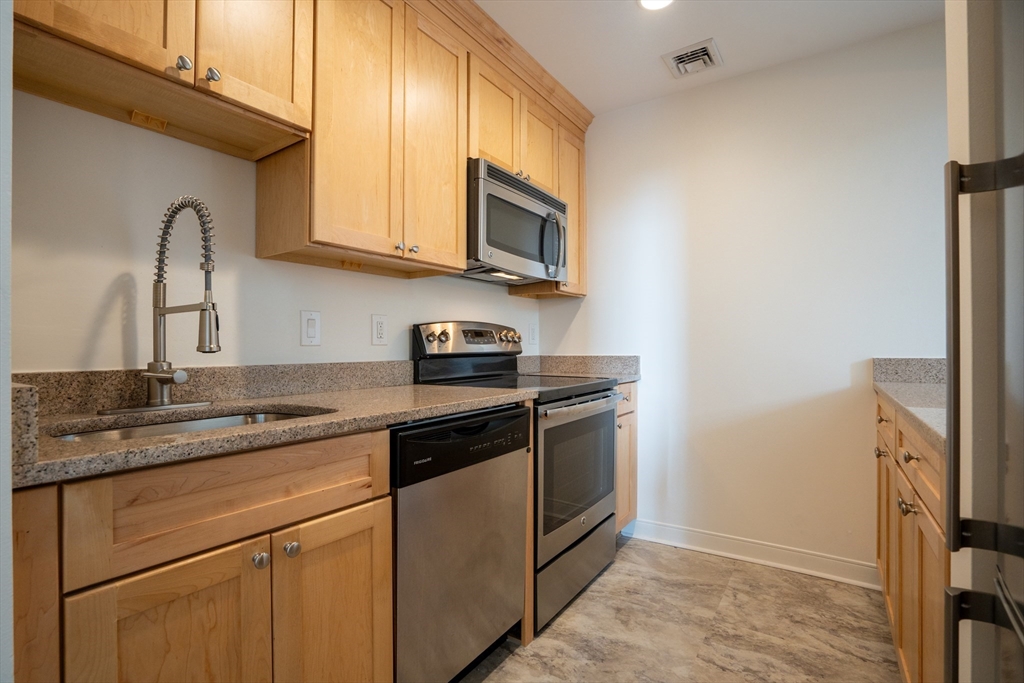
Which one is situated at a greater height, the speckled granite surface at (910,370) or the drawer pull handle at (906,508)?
the speckled granite surface at (910,370)

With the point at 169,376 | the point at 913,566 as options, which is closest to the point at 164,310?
the point at 169,376

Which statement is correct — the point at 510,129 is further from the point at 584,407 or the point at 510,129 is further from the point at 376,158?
the point at 584,407

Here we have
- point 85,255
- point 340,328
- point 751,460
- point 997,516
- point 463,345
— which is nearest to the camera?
point 997,516

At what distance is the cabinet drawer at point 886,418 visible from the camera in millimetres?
1637

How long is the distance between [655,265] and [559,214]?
24.4 inches

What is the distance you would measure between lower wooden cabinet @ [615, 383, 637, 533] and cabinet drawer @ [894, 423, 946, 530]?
1.23 m

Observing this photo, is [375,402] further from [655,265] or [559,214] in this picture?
[655,265]

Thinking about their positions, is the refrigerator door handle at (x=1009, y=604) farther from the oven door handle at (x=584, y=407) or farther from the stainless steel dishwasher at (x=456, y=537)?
the oven door handle at (x=584, y=407)

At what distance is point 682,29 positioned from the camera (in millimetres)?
2146

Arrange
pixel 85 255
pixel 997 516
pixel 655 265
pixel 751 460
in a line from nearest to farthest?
pixel 997 516 < pixel 85 255 < pixel 751 460 < pixel 655 265

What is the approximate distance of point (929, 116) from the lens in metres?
2.14

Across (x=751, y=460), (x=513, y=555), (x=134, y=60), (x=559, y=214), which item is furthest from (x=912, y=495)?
(x=134, y=60)

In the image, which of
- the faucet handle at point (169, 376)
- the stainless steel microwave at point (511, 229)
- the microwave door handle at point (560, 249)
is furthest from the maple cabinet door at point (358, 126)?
the microwave door handle at point (560, 249)

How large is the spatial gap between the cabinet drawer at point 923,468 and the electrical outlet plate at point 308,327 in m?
1.73
